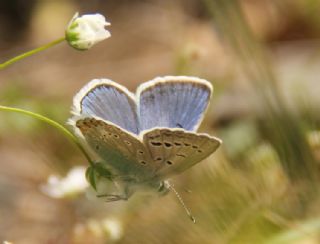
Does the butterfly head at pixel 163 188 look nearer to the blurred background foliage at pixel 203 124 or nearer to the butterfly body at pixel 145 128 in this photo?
the butterfly body at pixel 145 128

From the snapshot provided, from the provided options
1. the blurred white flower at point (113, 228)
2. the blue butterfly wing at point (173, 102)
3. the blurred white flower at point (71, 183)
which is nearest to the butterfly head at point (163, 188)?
the blue butterfly wing at point (173, 102)

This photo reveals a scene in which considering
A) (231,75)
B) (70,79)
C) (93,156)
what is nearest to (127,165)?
(93,156)

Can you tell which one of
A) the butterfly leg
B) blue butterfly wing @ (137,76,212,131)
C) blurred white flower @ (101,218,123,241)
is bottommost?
blurred white flower @ (101,218,123,241)

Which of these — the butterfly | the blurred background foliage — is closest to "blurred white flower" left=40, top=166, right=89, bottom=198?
the blurred background foliage

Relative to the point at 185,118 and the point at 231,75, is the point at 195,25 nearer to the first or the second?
the point at 231,75

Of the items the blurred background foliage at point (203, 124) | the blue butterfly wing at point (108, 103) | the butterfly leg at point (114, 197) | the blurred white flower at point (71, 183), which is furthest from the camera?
the blurred white flower at point (71, 183)

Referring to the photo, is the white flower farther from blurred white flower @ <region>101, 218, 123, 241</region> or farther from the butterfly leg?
blurred white flower @ <region>101, 218, 123, 241</region>

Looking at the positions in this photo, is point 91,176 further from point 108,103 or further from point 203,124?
point 203,124
